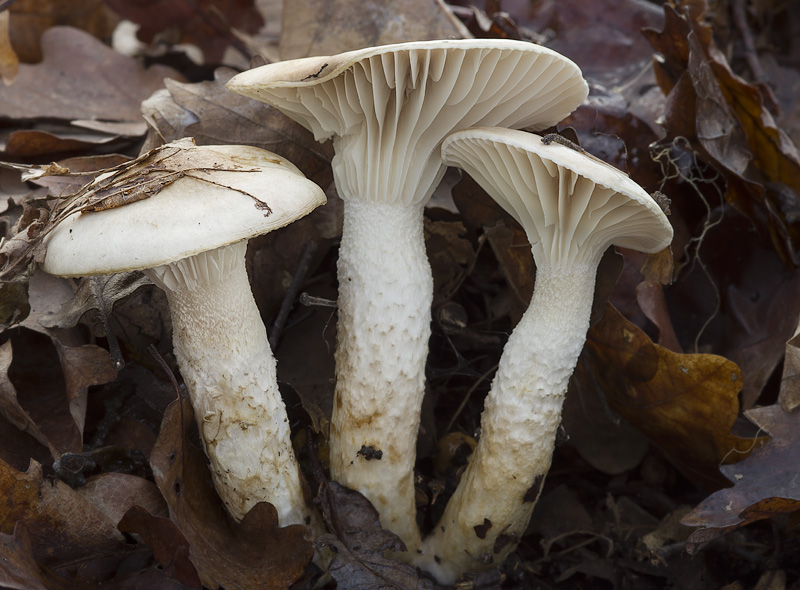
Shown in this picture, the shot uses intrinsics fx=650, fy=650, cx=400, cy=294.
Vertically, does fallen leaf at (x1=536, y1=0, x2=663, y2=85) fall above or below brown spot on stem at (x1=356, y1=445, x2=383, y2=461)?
above

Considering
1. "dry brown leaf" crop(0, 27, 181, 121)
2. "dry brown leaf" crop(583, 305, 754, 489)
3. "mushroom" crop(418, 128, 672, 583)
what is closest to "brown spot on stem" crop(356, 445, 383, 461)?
"mushroom" crop(418, 128, 672, 583)

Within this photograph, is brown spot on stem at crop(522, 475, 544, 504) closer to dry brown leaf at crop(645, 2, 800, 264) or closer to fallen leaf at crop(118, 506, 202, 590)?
fallen leaf at crop(118, 506, 202, 590)

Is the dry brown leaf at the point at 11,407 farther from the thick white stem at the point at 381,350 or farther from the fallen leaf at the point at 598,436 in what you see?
Result: the fallen leaf at the point at 598,436

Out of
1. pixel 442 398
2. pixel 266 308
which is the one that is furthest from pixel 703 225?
pixel 266 308

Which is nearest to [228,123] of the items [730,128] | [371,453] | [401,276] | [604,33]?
[401,276]

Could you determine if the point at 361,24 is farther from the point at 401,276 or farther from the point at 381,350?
the point at 381,350

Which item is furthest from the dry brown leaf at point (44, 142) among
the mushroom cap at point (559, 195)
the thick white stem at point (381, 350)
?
the mushroom cap at point (559, 195)
